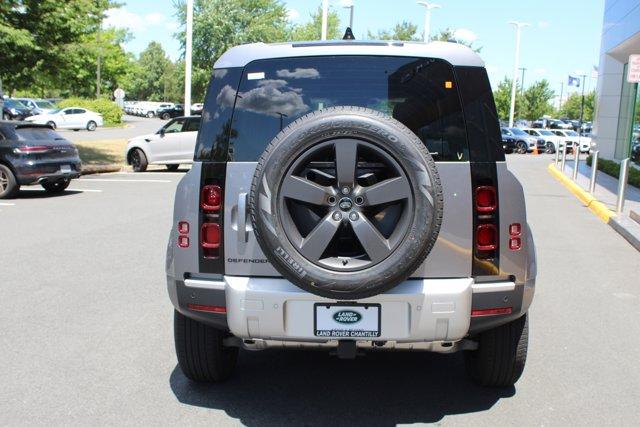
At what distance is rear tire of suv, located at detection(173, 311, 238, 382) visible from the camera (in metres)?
4.10

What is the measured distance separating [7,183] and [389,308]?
1282 cm

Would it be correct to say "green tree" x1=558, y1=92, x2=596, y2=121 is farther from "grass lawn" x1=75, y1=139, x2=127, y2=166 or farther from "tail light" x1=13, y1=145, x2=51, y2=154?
"tail light" x1=13, y1=145, x2=51, y2=154

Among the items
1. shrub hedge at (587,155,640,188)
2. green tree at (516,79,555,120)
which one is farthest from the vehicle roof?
Result: green tree at (516,79,555,120)

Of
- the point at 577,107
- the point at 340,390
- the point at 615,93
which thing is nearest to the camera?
the point at 340,390

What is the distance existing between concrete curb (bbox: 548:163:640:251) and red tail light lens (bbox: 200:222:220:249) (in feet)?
25.8

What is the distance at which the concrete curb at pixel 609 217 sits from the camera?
10.4m

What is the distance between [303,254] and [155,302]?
3.35 m

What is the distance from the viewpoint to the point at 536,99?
292ft

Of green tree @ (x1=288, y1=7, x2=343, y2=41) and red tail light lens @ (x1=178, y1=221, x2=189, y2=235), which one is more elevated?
green tree @ (x1=288, y1=7, x2=343, y2=41)

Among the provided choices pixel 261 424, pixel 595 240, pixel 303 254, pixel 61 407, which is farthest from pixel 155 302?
pixel 595 240

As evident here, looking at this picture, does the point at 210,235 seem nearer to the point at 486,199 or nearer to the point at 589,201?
the point at 486,199

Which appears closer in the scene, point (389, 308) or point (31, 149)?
point (389, 308)

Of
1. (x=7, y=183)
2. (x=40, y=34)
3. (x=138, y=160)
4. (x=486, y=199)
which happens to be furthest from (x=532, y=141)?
(x=486, y=199)

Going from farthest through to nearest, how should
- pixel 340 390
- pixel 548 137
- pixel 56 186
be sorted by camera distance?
pixel 548 137, pixel 56 186, pixel 340 390
